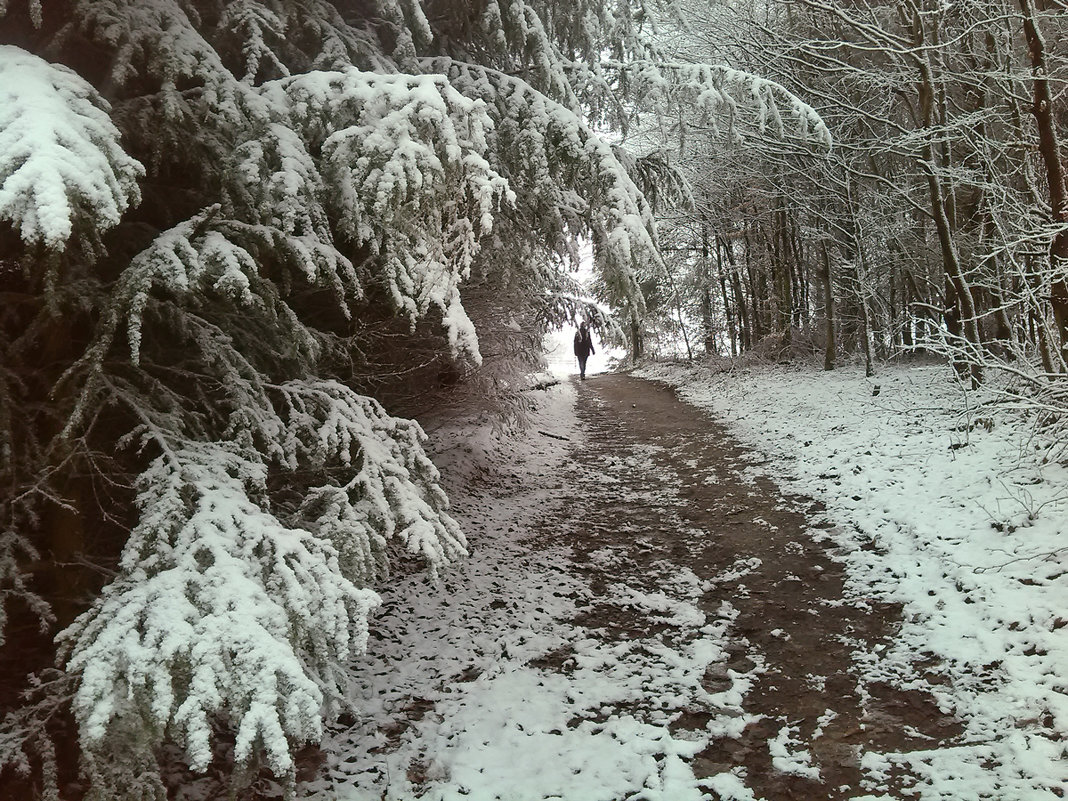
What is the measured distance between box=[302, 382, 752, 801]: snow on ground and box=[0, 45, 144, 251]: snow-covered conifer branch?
2.94m

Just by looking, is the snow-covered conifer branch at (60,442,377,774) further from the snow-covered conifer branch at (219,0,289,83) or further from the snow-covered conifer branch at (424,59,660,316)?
the snow-covered conifer branch at (424,59,660,316)

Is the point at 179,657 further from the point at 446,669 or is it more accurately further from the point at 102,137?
the point at 446,669

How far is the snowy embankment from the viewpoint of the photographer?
3.08 m

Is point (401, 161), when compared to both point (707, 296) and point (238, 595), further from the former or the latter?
point (707, 296)

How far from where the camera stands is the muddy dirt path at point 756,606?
3.29 meters

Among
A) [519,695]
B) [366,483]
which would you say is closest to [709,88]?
[366,483]

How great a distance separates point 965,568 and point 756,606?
154 cm

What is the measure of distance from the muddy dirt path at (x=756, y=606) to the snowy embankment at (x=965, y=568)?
17cm

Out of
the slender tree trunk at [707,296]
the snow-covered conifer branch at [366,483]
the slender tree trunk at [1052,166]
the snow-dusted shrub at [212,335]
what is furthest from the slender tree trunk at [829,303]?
the snow-covered conifer branch at [366,483]

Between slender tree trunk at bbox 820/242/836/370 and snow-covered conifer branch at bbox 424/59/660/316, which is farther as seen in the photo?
slender tree trunk at bbox 820/242/836/370

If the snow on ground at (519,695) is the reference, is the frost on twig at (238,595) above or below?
above

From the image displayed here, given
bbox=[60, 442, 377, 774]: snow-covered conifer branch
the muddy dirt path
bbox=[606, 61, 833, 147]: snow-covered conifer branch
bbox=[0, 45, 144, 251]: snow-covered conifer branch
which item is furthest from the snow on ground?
bbox=[606, 61, 833, 147]: snow-covered conifer branch

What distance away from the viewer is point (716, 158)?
16.0 m

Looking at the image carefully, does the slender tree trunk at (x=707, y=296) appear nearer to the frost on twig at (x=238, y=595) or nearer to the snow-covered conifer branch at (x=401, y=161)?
the snow-covered conifer branch at (x=401, y=161)
